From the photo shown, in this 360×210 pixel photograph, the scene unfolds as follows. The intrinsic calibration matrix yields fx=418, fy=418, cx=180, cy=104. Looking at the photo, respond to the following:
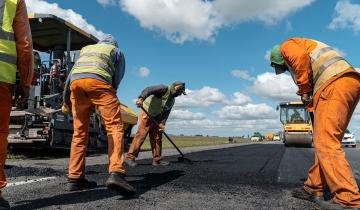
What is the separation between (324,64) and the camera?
3840 mm

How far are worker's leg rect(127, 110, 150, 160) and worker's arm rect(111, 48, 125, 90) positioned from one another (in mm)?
3029

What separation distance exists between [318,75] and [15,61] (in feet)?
8.78

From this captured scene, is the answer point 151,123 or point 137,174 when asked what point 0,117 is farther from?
point 151,123

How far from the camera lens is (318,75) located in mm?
3855

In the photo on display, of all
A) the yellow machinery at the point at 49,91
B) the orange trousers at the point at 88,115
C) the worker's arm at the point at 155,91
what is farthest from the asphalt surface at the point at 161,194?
the yellow machinery at the point at 49,91

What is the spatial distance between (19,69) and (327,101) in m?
2.68

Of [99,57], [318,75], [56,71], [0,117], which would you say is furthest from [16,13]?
[56,71]

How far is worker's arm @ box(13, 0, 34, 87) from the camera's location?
3488 mm

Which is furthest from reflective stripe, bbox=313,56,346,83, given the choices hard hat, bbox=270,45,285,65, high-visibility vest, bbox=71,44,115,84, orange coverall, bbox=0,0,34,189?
orange coverall, bbox=0,0,34,189

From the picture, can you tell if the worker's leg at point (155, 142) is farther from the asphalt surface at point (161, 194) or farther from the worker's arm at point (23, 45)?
the worker's arm at point (23, 45)

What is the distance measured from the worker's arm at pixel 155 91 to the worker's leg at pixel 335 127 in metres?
3.76

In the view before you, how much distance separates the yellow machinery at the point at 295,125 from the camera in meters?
24.2

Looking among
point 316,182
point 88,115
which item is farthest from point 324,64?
point 88,115

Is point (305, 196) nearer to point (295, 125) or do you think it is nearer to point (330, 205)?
point (330, 205)
